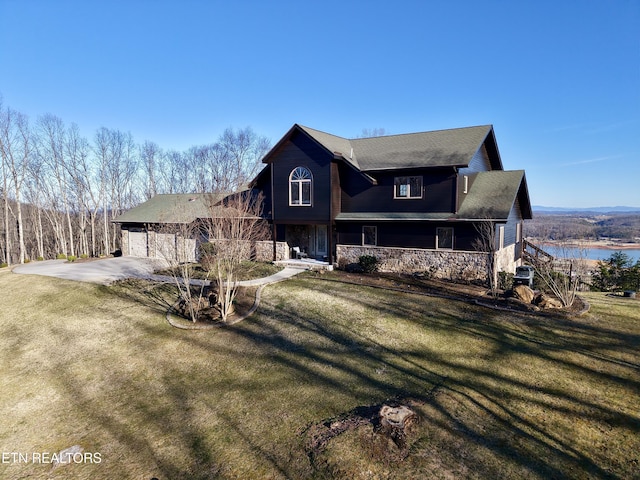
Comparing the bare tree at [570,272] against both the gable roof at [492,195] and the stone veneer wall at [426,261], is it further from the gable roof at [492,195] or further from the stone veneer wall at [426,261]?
the stone veneer wall at [426,261]

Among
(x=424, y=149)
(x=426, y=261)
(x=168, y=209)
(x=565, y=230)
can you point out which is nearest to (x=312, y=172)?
(x=424, y=149)

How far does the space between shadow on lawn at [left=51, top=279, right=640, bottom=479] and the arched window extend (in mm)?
9163

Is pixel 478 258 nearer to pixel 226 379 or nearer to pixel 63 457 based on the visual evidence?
pixel 226 379

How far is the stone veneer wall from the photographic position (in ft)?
52.3

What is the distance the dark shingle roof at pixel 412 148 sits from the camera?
17.1m

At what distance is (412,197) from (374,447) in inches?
557

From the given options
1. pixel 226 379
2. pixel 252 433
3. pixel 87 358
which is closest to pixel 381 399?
pixel 252 433

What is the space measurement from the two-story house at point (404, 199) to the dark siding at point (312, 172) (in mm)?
57

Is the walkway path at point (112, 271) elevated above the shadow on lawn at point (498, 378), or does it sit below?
above

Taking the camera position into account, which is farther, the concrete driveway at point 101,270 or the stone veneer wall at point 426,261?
the concrete driveway at point 101,270

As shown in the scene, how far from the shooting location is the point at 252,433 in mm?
6410

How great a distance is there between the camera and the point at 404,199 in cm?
1806

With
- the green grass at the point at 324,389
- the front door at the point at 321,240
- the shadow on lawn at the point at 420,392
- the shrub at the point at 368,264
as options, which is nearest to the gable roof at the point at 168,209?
the front door at the point at 321,240

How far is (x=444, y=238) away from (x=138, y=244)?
73.5 ft
